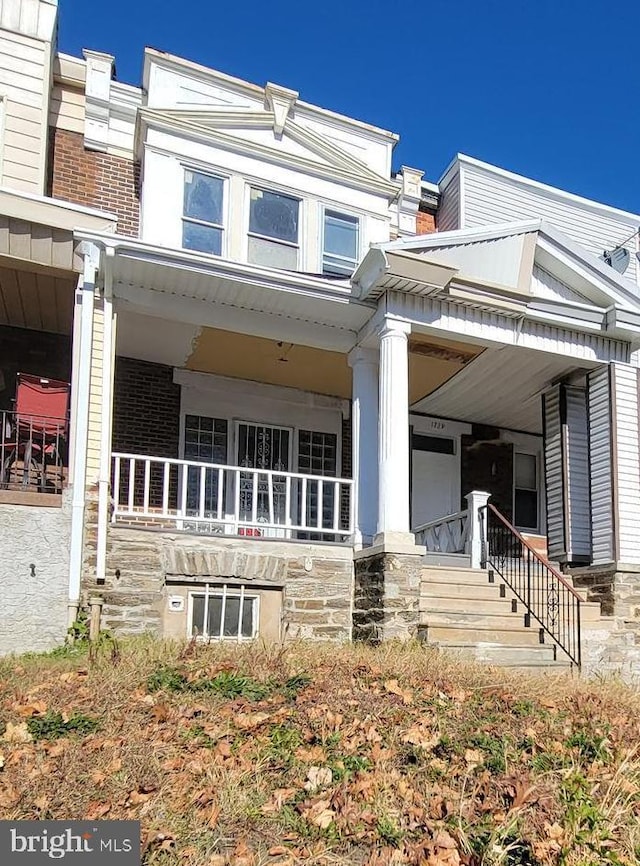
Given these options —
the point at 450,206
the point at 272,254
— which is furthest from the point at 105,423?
the point at 450,206

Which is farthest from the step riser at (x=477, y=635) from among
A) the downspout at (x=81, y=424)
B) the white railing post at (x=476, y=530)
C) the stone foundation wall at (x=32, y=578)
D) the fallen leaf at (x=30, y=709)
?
the fallen leaf at (x=30, y=709)

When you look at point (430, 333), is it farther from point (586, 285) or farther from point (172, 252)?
point (172, 252)

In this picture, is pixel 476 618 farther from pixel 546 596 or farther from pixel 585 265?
pixel 585 265

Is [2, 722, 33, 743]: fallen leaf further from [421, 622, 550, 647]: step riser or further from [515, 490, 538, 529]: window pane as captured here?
[515, 490, 538, 529]: window pane

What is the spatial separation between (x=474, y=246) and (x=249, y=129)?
12.6 feet

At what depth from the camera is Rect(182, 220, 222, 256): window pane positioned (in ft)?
35.2

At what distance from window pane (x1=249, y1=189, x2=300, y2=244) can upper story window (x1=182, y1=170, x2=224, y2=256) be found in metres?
0.50

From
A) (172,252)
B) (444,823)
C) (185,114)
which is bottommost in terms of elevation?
(444,823)

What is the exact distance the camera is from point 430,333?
32.7 feet

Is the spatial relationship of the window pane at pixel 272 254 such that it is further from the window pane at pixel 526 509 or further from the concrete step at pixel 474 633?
the window pane at pixel 526 509

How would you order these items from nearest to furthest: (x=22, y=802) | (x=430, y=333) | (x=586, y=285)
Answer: (x=22, y=802) → (x=430, y=333) → (x=586, y=285)

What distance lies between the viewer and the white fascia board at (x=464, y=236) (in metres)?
9.56

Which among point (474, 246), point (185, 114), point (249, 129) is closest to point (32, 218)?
point (185, 114)

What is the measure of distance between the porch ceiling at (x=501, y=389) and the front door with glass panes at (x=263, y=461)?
8.02 feet
